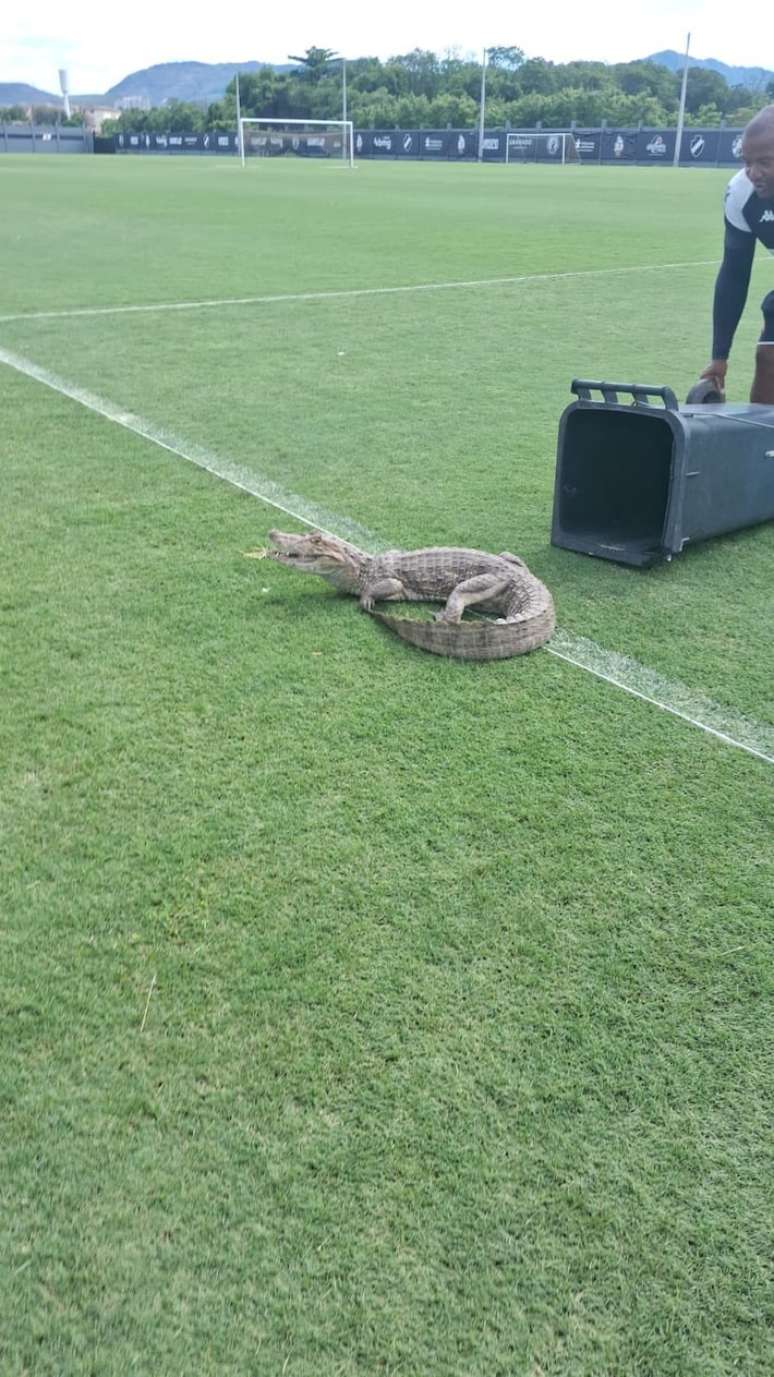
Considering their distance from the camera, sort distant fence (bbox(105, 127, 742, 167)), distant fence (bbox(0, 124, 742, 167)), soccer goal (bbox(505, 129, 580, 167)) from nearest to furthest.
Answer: distant fence (bbox(105, 127, 742, 167)), distant fence (bbox(0, 124, 742, 167)), soccer goal (bbox(505, 129, 580, 167))

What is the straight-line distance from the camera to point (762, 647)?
4016 mm

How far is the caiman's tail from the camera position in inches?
152

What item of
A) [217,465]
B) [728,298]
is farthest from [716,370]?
[217,465]

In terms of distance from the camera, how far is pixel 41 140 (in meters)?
73.2

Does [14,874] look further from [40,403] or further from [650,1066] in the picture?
[40,403]

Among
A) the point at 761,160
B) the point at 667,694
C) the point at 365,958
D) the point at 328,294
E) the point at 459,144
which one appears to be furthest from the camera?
the point at 459,144

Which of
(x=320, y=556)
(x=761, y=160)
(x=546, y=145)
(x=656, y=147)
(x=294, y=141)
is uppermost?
(x=294, y=141)

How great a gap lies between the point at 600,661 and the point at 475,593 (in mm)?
567

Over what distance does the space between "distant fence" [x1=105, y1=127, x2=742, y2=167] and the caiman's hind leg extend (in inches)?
2019

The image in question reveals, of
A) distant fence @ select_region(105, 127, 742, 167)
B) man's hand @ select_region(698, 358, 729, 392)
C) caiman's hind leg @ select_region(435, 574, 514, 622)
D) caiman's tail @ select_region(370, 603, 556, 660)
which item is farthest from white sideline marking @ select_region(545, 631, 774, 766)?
distant fence @ select_region(105, 127, 742, 167)

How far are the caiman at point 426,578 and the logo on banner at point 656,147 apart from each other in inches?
2297

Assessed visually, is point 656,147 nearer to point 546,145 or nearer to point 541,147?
point 546,145

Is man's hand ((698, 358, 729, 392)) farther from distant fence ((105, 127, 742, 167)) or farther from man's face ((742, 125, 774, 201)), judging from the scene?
distant fence ((105, 127, 742, 167))

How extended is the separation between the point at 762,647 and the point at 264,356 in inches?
230
